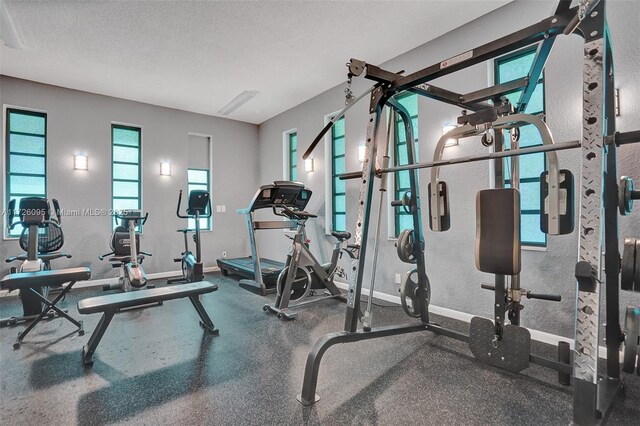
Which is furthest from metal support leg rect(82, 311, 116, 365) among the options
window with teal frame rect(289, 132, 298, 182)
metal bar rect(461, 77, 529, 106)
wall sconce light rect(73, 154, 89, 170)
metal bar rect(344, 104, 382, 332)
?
window with teal frame rect(289, 132, 298, 182)

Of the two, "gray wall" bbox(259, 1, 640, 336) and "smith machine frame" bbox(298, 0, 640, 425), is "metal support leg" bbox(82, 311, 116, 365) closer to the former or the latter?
"smith machine frame" bbox(298, 0, 640, 425)

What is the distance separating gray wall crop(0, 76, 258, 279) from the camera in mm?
4922

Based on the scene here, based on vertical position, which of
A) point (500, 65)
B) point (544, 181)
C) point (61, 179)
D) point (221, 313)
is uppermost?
point (500, 65)

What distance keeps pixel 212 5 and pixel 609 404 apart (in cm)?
422

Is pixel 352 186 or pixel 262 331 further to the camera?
pixel 352 186

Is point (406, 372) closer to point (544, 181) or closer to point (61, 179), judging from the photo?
point (544, 181)

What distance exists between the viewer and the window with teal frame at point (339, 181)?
16.9ft

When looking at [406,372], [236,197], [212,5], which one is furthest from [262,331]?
[236,197]

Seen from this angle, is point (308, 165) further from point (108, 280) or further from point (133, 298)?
point (108, 280)

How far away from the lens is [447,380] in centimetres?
214

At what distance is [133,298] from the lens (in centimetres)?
252

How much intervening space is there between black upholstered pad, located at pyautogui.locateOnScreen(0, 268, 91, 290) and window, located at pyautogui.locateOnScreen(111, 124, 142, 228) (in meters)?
2.73

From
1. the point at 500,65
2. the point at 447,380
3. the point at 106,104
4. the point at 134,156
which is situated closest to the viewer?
the point at 447,380

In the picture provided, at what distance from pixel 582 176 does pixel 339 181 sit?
3963 millimetres
